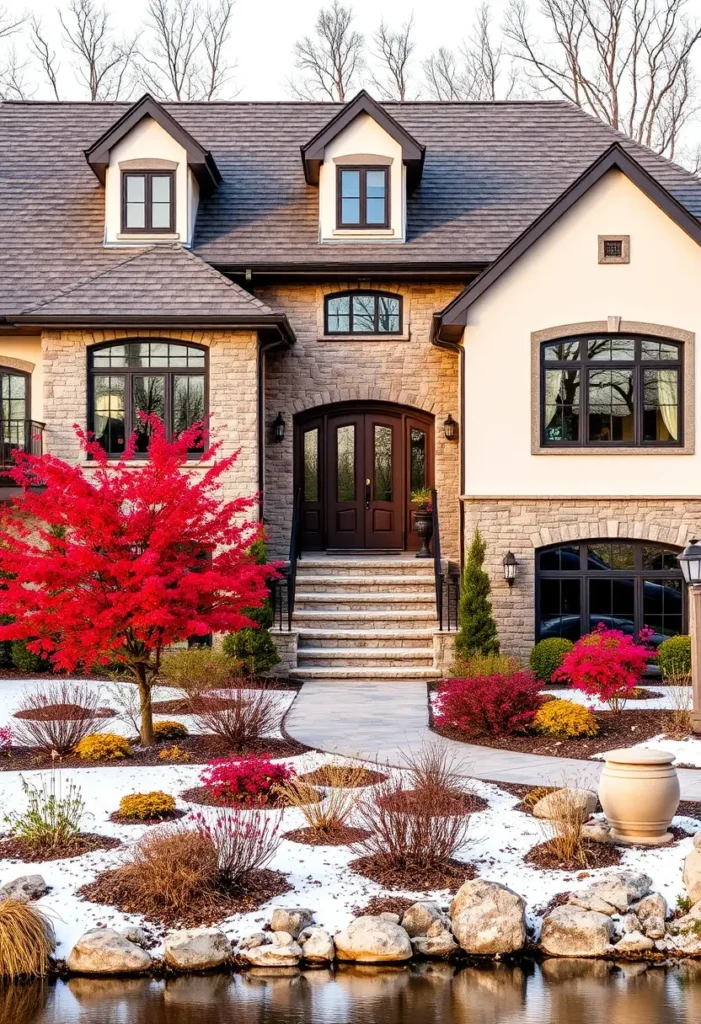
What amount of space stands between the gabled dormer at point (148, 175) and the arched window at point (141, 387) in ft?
8.13

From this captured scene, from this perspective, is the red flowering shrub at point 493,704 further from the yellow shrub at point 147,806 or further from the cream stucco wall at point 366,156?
the cream stucco wall at point 366,156

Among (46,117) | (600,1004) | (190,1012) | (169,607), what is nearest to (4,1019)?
(190,1012)

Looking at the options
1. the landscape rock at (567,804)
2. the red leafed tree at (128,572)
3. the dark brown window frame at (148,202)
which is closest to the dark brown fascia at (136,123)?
the dark brown window frame at (148,202)

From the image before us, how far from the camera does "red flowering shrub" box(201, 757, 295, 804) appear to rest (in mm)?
9930

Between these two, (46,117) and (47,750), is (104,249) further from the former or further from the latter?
(47,750)

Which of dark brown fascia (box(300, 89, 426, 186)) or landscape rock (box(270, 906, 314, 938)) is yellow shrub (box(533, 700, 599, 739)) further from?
dark brown fascia (box(300, 89, 426, 186))

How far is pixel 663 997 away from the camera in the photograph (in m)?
7.25

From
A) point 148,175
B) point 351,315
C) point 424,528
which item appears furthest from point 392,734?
point 148,175

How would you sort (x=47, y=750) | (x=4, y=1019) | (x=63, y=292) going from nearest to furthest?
1. (x=4, y=1019)
2. (x=47, y=750)
3. (x=63, y=292)

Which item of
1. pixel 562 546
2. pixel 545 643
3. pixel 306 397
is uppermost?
pixel 306 397

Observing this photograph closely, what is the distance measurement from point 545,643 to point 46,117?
14.4 meters

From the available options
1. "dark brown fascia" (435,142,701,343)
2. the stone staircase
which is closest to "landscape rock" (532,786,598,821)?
the stone staircase

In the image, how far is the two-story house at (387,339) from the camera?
17.7 meters

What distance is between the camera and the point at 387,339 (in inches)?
789
